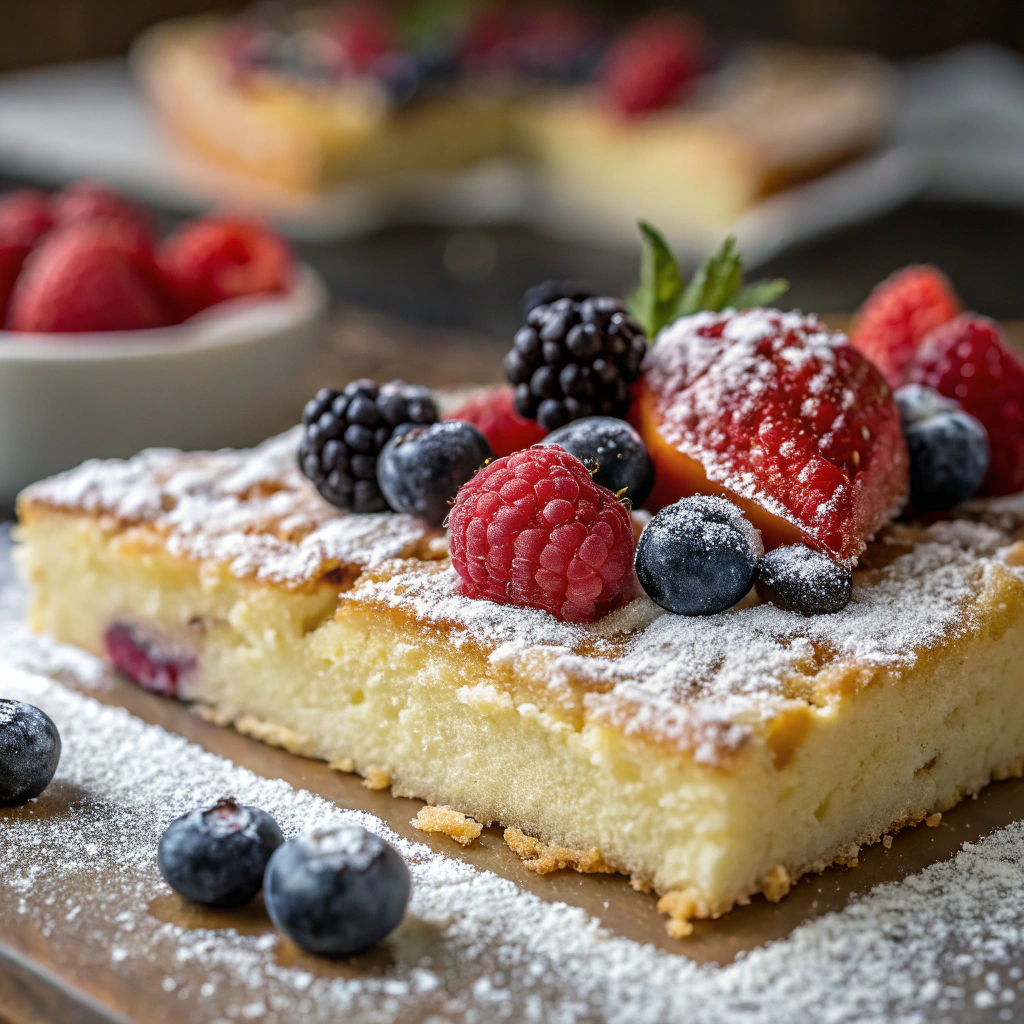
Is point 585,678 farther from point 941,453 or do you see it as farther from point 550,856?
point 941,453

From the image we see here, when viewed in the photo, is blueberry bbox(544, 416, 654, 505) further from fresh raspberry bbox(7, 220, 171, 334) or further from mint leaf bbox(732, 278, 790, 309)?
fresh raspberry bbox(7, 220, 171, 334)

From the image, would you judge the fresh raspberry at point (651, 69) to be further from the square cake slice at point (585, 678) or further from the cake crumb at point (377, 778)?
the cake crumb at point (377, 778)

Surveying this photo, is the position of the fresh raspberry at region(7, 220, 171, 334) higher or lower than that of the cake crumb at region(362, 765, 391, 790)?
higher

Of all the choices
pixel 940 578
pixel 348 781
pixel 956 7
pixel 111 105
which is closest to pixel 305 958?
pixel 348 781

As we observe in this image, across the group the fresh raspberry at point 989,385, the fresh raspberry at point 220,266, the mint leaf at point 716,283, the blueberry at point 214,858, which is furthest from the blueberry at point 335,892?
the fresh raspberry at point 220,266

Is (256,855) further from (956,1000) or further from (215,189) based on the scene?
(215,189)

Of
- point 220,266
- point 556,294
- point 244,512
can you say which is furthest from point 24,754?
point 220,266

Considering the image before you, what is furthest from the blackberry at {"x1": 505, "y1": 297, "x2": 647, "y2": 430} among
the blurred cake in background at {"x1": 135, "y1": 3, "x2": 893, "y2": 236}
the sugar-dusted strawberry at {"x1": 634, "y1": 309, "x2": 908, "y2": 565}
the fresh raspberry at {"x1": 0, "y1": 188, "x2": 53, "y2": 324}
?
the blurred cake in background at {"x1": 135, "y1": 3, "x2": 893, "y2": 236}
